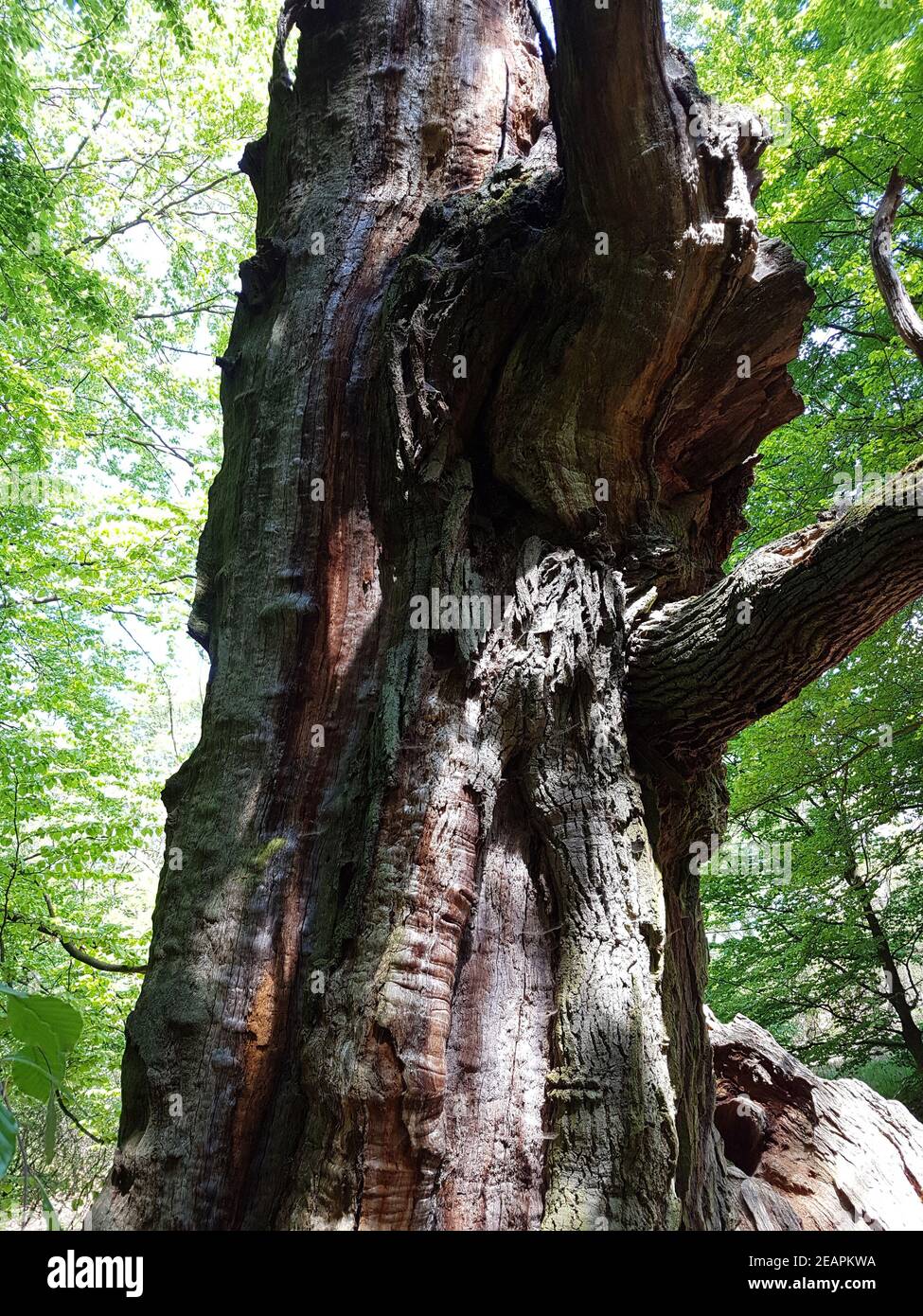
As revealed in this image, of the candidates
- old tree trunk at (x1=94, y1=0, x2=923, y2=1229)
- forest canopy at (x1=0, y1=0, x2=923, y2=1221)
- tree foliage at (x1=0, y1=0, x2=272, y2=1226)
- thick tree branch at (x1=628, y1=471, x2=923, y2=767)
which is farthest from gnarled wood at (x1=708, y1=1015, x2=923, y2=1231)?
tree foliage at (x1=0, y1=0, x2=272, y2=1226)

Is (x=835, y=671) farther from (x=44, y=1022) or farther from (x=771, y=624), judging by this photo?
(x=44, y=1022)

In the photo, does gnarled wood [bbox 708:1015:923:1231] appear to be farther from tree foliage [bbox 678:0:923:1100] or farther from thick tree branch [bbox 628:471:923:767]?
tree foliage [bbox 678:0:923:1100]

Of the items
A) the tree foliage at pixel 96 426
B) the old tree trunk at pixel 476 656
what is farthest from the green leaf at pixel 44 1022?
the tree foliage at pixel 96 426

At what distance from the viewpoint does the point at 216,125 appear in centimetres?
1030

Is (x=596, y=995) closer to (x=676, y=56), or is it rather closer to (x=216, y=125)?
(x=676, y=56)

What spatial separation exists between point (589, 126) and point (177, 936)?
2.26 m

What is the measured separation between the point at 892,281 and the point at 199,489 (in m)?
9.77

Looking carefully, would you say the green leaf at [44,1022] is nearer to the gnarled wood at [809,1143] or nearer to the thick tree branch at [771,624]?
the thick tree branch at [771,624]

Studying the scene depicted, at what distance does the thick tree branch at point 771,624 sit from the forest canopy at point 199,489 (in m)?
3.88

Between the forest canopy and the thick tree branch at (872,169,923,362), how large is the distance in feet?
9.22

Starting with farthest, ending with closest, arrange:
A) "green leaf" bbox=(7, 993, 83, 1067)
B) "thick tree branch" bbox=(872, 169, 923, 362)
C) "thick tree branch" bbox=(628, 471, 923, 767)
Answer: "thick tree branch" bbox=(872, 169, 923, 362) → "thick tree branch" bbox=(628, 471, 923, 767) → "green leaf" bbox=(7, 993, 83, 1067)

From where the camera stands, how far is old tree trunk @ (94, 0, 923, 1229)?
1.80 meters

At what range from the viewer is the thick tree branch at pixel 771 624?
1.97m
